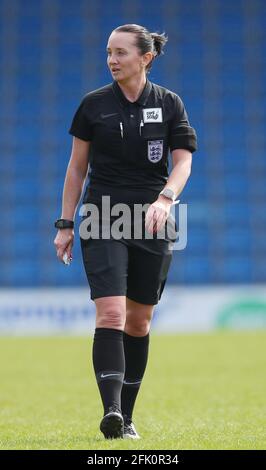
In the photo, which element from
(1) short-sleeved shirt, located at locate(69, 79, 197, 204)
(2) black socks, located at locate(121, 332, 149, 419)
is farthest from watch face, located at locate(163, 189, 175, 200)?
(2) black socks, located at locate(121, 332, 149, 419)

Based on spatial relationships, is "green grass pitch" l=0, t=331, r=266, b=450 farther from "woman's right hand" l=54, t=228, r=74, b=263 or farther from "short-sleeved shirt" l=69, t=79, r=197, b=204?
"short-sleeved shirt" l=69, t=79, r=197, b=204

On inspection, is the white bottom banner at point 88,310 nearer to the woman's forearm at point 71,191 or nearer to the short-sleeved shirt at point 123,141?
the woman's forearm at point 71,191

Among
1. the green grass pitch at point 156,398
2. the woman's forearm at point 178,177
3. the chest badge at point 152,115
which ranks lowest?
the green grass pitch at point 156,398

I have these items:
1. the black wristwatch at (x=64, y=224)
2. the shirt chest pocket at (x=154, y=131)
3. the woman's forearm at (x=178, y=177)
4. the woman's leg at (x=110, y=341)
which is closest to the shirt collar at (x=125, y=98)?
the shirt chest pocket at (x=154, y=131)

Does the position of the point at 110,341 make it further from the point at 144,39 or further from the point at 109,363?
the point at 144,39

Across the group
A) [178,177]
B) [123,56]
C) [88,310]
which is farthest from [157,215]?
[88,310]

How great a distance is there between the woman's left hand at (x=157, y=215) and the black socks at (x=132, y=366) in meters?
0.69

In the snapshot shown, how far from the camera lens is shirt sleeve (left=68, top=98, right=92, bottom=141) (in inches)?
184

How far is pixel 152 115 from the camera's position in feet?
15.4

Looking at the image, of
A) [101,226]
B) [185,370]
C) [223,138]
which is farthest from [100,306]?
[223,138]

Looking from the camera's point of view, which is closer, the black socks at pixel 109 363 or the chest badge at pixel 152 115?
the black socks at pixel 109 363

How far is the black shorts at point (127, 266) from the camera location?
4465mm

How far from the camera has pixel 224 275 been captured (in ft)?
73.8
